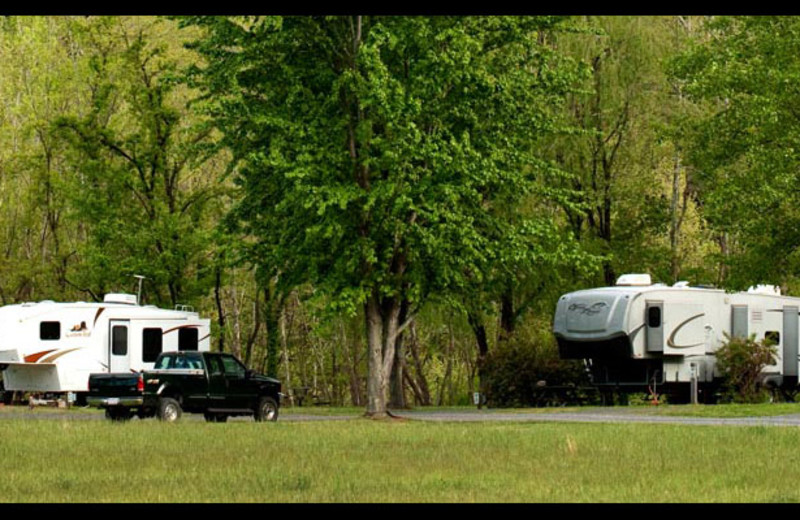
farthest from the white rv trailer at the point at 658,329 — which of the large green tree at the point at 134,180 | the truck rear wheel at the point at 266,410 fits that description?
the large green tree at the point at 134,180

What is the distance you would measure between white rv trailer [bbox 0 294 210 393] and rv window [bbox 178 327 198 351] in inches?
1.2

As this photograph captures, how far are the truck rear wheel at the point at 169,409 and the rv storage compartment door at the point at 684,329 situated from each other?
14.3 m

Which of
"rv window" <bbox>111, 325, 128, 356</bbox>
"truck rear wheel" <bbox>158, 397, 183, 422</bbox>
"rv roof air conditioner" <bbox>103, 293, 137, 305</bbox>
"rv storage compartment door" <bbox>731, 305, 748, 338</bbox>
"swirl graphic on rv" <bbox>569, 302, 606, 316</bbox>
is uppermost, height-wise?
"rv roof air conditioner" <bbox>103, 293, 137, 305</bbox>

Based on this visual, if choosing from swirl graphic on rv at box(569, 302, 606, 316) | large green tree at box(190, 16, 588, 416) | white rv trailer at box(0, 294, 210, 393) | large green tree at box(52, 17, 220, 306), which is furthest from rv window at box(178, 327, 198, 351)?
swirl graphic on rv at box(569, 302, 606, 316)

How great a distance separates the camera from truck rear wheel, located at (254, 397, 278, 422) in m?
36.3

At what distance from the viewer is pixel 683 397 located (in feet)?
143

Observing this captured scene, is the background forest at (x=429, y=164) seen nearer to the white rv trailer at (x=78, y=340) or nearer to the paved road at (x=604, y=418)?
the paved road at (x=604, y=418)

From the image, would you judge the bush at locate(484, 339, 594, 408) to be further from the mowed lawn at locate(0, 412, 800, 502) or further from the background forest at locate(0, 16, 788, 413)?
the mowed lawn at locate(0, 412, 800, 502)

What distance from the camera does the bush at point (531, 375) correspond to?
44938 millimetres

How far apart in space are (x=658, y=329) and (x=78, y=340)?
16666 mm

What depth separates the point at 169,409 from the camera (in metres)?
34.6

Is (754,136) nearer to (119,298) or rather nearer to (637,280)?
(637,280)

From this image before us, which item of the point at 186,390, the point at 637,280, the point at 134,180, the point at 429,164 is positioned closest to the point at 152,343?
the point at 134,180

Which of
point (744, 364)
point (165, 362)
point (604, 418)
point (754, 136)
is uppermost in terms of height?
point (754, 136)
